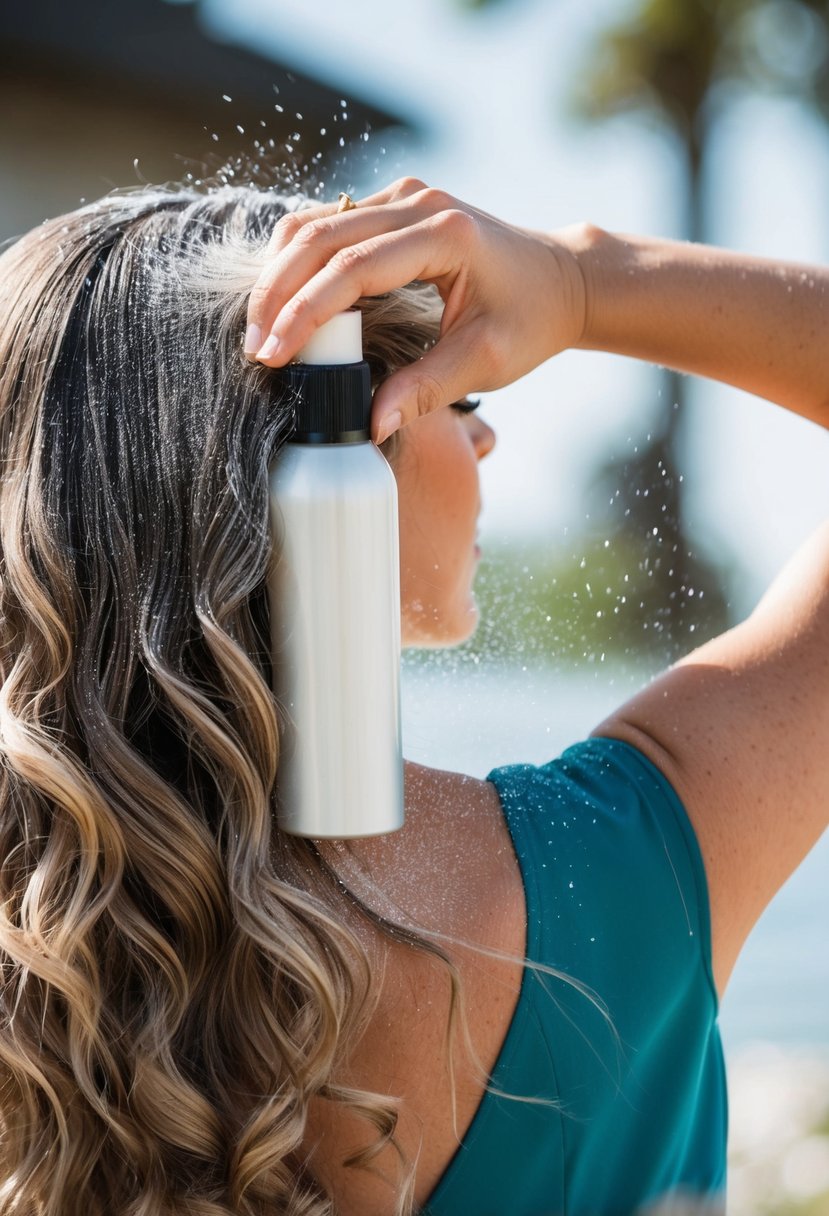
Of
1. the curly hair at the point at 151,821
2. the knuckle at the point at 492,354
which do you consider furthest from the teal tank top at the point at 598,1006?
the knuckle at the point at 492,354

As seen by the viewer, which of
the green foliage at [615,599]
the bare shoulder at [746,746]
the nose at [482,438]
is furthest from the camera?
the green foliage at [615,599]

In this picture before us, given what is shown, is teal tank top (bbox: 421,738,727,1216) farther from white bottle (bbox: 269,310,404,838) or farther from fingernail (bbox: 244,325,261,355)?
fingernail (bbox: 244,325,261,355)

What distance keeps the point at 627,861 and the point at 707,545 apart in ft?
23.2

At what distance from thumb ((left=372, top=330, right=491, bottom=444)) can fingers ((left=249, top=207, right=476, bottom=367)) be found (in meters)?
0.07

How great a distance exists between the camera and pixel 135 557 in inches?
40.3

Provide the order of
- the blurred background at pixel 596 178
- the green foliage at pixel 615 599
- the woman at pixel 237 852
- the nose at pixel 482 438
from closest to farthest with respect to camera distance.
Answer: the woman at pixel 237 852, the nose at pixel 482 438, the blurred background at pixel 596 178, the green foliage at pixel 615 599

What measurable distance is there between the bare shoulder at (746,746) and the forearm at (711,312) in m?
0.25

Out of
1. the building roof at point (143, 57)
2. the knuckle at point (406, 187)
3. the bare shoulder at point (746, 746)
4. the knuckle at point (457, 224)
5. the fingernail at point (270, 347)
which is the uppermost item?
the building roof at point (143, 57)

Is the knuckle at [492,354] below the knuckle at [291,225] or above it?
below

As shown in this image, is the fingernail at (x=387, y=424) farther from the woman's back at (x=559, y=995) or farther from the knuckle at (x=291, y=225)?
the woman's back at (x=559, y=995)

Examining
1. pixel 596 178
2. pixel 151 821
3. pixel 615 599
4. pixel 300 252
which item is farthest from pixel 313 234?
pixel 596 178

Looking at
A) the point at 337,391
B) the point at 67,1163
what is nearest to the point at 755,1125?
the point at 67,1163

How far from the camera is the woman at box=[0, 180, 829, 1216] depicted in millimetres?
1003

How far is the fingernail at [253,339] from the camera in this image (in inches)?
37.0
